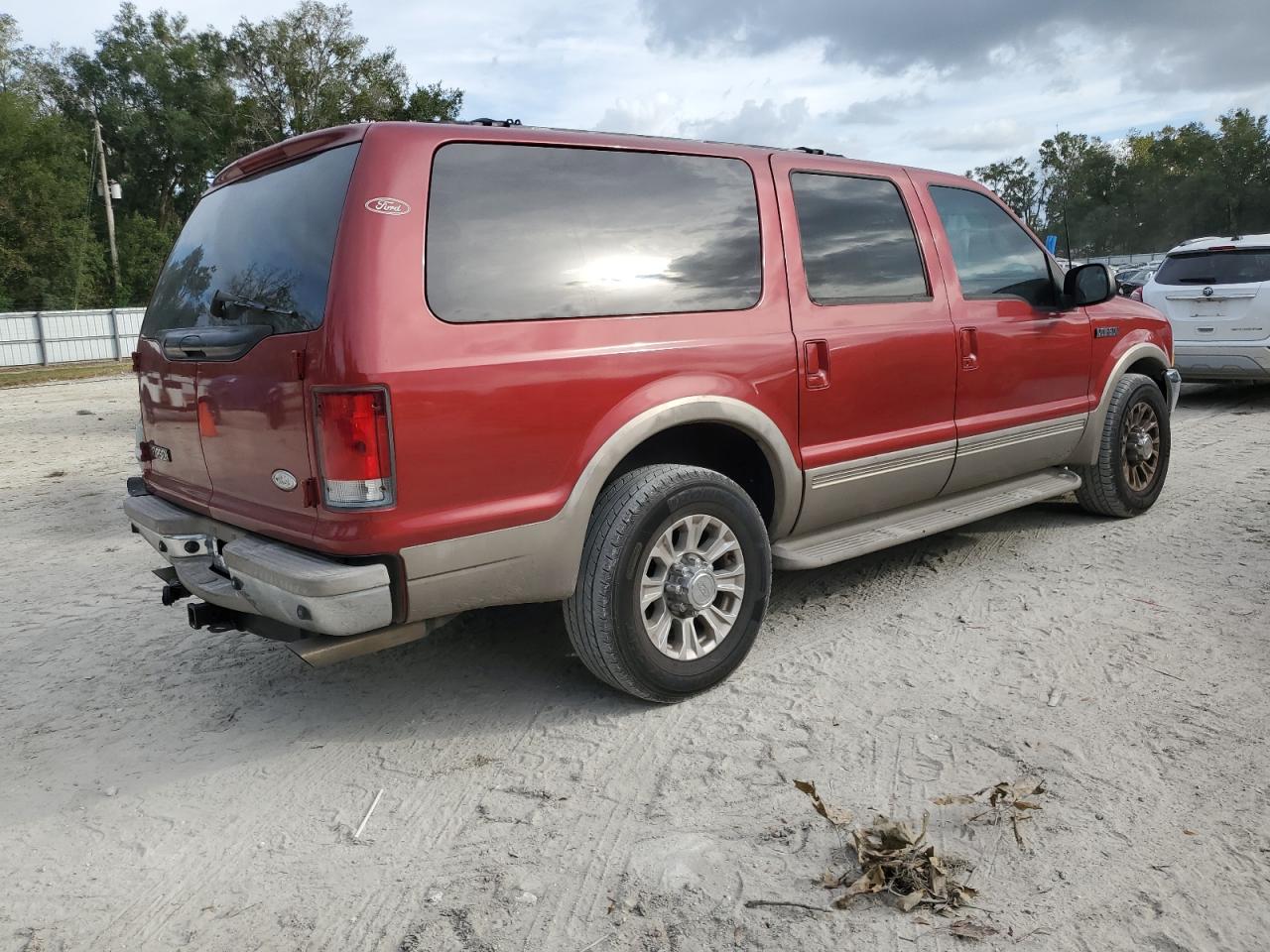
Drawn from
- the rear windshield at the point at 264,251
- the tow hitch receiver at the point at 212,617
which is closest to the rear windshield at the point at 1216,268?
the rear windshield at the point at 264,251

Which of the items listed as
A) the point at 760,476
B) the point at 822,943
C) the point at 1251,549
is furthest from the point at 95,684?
the point at 1251,549

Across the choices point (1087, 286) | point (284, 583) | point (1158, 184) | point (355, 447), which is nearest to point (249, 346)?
point (355, 447)

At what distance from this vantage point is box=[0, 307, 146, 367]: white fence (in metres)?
27.4

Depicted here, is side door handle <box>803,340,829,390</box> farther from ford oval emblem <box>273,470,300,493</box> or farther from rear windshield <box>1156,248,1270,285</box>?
rear windshield <box>1156,248,1270,285</box>

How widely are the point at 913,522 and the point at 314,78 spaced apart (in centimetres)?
4405

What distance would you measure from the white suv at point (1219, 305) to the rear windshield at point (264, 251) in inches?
369

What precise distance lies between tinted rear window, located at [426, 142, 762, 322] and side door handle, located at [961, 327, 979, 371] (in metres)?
1.25

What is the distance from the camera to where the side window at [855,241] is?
405 centimetres

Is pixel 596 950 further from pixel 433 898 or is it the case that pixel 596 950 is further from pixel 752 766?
pixel 752 766

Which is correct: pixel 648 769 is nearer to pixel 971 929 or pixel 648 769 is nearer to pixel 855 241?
pixel 971 929

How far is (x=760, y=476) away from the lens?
3.98 metres

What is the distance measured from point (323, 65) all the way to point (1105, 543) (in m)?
44.1

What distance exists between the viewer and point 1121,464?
18.4 ft

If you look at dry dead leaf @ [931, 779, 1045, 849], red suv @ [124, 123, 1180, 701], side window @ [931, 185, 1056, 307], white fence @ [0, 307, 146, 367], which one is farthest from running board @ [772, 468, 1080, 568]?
white fence @ [0, 307, 146, 367]
